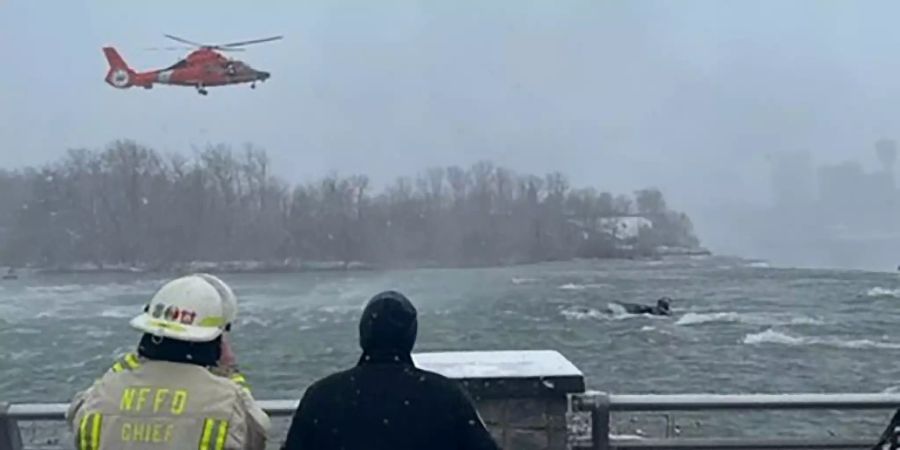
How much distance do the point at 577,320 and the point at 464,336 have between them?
569 cm

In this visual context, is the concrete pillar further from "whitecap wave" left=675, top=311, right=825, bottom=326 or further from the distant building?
the distant building

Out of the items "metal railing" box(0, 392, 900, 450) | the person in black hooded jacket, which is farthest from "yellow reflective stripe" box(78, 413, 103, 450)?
"metal railing" box(0, 392, 900, 450)

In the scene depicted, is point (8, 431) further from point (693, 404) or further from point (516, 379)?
point (693, 404)

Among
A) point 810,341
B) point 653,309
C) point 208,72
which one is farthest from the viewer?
point 653,309

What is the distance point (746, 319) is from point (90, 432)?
31.1 meters

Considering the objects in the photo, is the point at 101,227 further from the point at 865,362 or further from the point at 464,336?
the point at 865,362

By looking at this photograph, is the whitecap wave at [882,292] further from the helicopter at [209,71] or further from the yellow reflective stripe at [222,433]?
the yellow reflective stripe at [222,433]

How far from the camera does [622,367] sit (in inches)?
845

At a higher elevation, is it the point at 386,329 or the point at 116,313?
the point at 386,329

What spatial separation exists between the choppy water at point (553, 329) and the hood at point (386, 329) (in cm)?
977

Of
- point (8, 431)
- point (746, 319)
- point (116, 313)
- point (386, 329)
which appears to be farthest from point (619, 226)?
point (386, 329)

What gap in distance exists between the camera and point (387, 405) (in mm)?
2328

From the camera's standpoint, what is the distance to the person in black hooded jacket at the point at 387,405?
2.32 m

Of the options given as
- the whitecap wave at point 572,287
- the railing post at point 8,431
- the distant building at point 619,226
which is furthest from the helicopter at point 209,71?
the distant building at point 619,226
